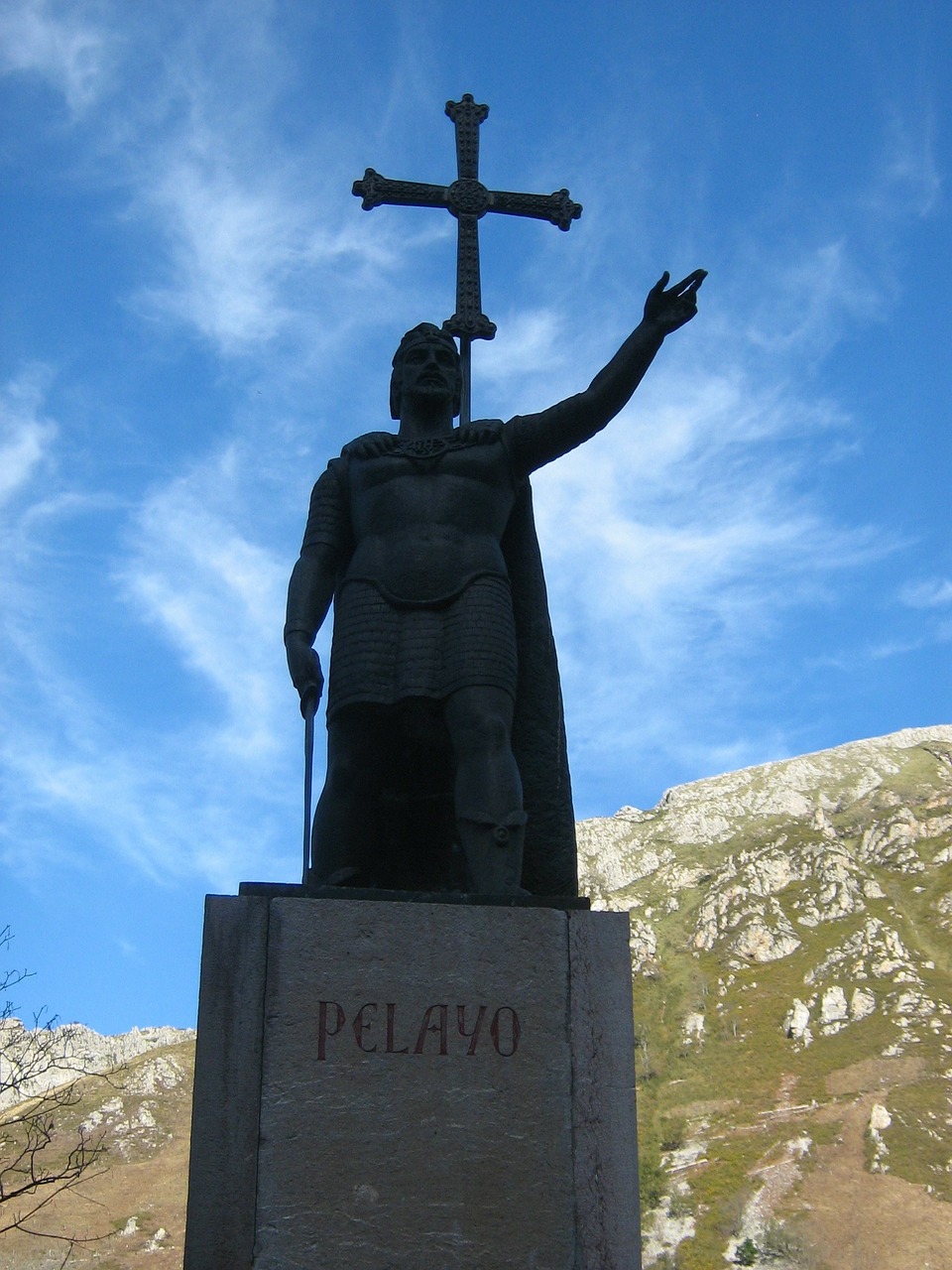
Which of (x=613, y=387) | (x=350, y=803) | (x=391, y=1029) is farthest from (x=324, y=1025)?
(x=613, y=387)

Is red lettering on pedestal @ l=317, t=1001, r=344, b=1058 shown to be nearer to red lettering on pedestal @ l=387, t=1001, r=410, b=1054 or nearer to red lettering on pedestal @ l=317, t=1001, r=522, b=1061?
red lettering on pedestal @ l=317, t=1001, r=522, b=1061

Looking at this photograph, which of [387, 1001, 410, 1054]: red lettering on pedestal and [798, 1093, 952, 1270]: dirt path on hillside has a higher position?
[798, 1093, 952, 1270]: dirt path on hillside

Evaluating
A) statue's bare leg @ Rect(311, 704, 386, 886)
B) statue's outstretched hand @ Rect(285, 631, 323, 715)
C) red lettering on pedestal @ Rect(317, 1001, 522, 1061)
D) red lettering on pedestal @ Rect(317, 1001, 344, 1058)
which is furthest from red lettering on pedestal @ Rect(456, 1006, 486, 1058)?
statue's outstretched hand @ Rect(285, 631, 323, 715)

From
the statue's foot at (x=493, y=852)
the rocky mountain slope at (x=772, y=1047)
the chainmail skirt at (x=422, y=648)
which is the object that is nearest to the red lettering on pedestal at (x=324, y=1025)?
the statue's foot at (x=493, y=852)

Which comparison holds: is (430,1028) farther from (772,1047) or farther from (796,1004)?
(796,1004)

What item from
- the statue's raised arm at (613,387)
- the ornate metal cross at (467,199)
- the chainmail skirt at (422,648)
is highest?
the ornate metal cross at (467,199)

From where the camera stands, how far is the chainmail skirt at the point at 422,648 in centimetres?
672

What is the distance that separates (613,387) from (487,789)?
2.21 meters

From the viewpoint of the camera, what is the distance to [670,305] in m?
7.43

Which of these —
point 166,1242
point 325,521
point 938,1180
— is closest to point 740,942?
point 938,1180

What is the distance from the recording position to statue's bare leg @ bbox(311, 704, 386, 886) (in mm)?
6598

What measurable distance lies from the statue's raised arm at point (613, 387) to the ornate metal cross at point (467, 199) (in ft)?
5.62

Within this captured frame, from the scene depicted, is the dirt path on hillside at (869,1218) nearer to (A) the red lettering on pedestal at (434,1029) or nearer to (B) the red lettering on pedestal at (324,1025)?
(A) the red lettering on pedestal at (434,1029)

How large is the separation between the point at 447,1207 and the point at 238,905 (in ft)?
4.56
